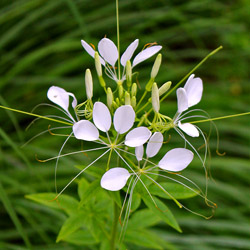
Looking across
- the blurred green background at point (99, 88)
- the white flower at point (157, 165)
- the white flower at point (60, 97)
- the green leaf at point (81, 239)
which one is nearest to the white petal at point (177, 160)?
the white flower at point (157, 165)

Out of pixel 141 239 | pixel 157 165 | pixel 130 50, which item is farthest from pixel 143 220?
pixel 130 50

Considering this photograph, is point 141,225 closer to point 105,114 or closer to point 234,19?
point 105,114

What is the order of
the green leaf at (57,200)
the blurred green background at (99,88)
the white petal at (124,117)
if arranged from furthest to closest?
1. the blurred green background at (99,88)
2. the green leaf at (57,200)
3. the white petal at (124,117)

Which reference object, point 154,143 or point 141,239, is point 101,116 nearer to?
point 154,143

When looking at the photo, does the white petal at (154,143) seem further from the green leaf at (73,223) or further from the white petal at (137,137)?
the green leaf at (73,223)

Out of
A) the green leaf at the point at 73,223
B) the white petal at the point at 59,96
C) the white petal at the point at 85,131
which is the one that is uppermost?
the white petal at the point at 59,96

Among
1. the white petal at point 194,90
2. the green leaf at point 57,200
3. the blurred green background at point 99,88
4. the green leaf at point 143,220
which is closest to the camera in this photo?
the white petal at point 194,90
